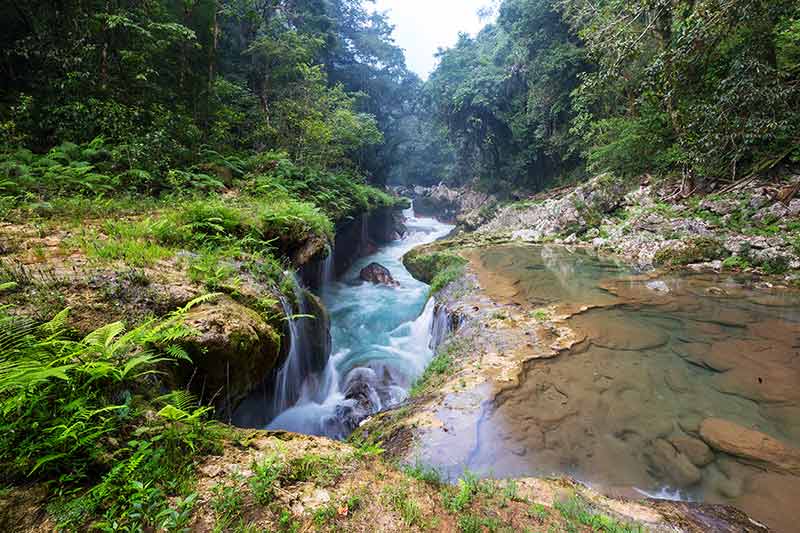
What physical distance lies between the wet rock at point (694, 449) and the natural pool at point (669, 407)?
0.05 feet

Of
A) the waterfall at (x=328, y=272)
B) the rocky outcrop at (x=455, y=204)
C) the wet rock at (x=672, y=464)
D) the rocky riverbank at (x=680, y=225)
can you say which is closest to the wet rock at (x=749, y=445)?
the wet rock at (x=672, y=464)

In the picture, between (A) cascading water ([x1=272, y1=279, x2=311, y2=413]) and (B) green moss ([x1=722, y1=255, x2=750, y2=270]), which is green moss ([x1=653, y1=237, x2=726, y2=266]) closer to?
(B) green moss ([x1=722, y1=255, x2=750, y2=270])

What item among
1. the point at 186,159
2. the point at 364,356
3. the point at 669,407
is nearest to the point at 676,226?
the point at 669,407

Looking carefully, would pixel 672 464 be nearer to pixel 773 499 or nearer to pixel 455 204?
pixel 773 499

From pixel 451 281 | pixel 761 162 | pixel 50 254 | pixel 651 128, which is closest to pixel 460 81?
pixel 651 128

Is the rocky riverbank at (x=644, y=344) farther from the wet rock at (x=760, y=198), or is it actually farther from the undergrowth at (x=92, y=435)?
the undergrowth at (x=92, y=435)

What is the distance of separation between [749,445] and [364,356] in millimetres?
6167

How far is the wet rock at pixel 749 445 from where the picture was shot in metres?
3.29

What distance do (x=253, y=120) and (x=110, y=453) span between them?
14.6 meters

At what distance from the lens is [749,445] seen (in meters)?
3.51

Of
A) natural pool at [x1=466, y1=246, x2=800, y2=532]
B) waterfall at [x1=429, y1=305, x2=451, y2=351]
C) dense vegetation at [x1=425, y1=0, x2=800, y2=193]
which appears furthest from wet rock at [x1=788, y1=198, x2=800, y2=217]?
waterfall at [x1=429, y1=305, x2=451, y2=351]

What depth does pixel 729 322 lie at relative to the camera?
6.29 metres

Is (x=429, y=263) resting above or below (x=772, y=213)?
below

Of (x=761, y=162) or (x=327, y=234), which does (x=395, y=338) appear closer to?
(x=327, y=234)
